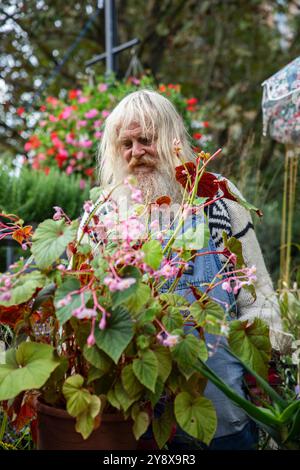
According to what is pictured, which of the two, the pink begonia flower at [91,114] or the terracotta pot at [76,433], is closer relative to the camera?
the terracotta pot at [76,433]

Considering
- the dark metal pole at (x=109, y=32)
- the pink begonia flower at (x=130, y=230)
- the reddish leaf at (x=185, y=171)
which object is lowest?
the pink begonia flower at (x=130, y=230)

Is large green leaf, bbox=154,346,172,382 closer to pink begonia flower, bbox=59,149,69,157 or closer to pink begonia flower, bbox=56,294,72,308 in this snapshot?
pink begonia flower, bbox=56,294,72,308

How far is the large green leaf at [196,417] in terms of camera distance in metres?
0.94

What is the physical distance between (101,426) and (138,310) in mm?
212

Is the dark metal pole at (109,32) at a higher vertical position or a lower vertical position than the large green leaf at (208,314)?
higher

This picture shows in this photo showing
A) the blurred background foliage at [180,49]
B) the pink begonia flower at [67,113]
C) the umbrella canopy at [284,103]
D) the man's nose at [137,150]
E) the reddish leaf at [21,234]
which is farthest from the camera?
the blurred background foliage at [180,49]

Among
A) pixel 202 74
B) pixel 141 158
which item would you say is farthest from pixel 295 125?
pixel 202 74

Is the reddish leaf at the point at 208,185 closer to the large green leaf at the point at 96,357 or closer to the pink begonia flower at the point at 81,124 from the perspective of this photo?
the large green leaf at the point at 96,357

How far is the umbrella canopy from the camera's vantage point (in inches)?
113

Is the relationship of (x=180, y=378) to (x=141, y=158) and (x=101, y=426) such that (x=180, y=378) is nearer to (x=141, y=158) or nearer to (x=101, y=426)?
(x=101, y=426)

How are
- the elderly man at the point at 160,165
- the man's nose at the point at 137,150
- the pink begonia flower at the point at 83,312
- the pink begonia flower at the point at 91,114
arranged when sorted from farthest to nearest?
the pink begonia flower at the point at 91,114 → the man's nose at the point at 137,150 → the elderly man at the point at 160,165 → the pink begonia flower at the point at 83,312

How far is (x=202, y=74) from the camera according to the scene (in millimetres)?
8242

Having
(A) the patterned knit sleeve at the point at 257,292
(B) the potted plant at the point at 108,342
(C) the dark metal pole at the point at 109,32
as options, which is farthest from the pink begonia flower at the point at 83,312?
(C) the dark metal pole at the point at 109,32

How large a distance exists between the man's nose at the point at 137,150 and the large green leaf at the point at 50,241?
955mm
